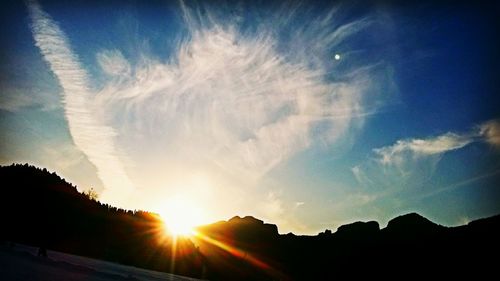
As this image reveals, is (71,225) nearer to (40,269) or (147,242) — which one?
(147,242)

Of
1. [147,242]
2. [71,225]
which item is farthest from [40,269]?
[147,242]

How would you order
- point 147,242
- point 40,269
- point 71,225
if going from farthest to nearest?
1. point 147,242
2. point 71,225
3. point 40,269

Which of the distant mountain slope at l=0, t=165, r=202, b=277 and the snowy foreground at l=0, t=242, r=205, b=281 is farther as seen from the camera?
the distant mountain slope at l=0, t=165, r=202, b=277

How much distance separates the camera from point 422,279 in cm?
16700

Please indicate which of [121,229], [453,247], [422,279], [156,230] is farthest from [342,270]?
[121,229]

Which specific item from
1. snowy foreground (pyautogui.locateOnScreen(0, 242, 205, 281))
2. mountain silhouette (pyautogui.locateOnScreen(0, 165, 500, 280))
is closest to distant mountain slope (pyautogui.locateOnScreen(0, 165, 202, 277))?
mountain silhouette (pyautogui.locateOnScreen(0, 165, 500, 280))

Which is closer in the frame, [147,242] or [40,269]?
[40,269]

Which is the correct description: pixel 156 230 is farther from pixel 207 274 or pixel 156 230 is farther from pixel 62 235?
pixel 62 235

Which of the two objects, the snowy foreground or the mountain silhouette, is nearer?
the snowy foreground

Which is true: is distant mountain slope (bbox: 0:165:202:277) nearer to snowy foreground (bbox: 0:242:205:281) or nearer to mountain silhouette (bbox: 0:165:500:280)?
mountain silhouette (bbox: 0:165:500:280)

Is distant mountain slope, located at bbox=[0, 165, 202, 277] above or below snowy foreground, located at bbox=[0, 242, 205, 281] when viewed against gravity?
above

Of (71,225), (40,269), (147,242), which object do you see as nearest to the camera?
(40,269)

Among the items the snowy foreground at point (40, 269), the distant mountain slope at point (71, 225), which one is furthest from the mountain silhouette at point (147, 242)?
the snowy foreground at point (40, 269)

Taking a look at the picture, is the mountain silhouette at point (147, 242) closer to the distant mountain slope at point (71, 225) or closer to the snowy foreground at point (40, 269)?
the distant mountain slope at point (71, 225)
